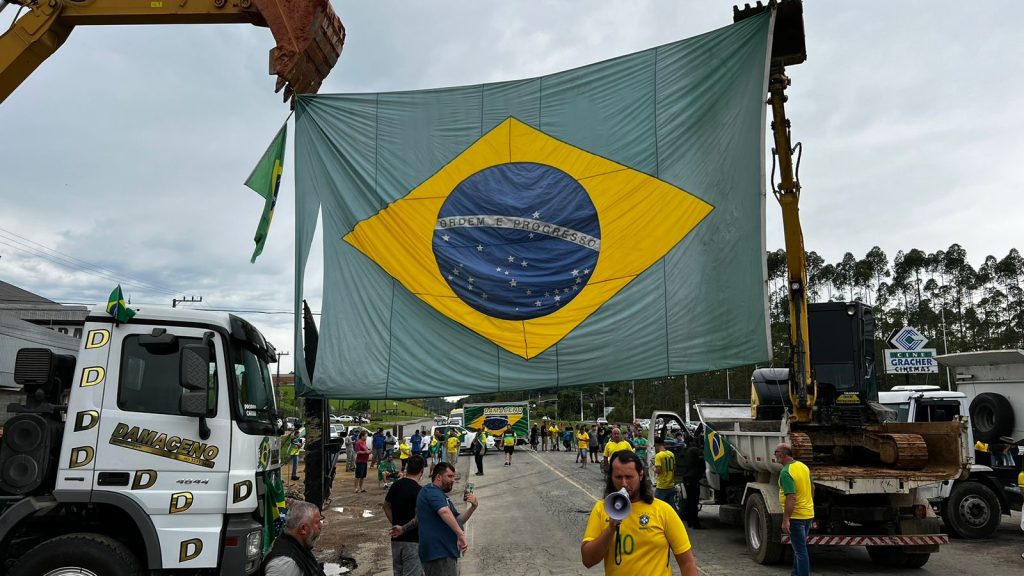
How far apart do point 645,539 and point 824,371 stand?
31.3ft

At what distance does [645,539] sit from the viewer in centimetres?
373

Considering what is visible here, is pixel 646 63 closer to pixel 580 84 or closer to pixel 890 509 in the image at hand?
pixel 580 84

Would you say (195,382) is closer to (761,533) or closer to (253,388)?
(253,388)

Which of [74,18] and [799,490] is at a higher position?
[74,18]

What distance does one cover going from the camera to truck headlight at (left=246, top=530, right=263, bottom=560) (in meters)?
6.39

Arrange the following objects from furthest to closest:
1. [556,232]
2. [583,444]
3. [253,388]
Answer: [583,444]
[253,388]
[556,232]

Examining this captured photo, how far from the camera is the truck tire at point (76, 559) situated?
598cm

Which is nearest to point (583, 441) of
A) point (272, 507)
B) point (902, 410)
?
point (902, 410)

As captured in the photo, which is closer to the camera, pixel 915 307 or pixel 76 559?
pixel 76 559

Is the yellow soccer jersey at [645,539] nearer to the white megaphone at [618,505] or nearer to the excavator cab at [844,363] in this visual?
the white megaphone at [618,505]

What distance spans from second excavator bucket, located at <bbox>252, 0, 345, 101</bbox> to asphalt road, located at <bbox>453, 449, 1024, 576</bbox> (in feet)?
22.5

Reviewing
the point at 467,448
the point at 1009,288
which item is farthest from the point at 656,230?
the point at 1009,288

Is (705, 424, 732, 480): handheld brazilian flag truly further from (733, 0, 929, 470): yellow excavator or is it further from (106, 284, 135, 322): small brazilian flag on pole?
(106, 284, 135, 322): small brazilian flag on pole

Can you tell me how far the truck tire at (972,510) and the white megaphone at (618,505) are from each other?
1224 centimetres
